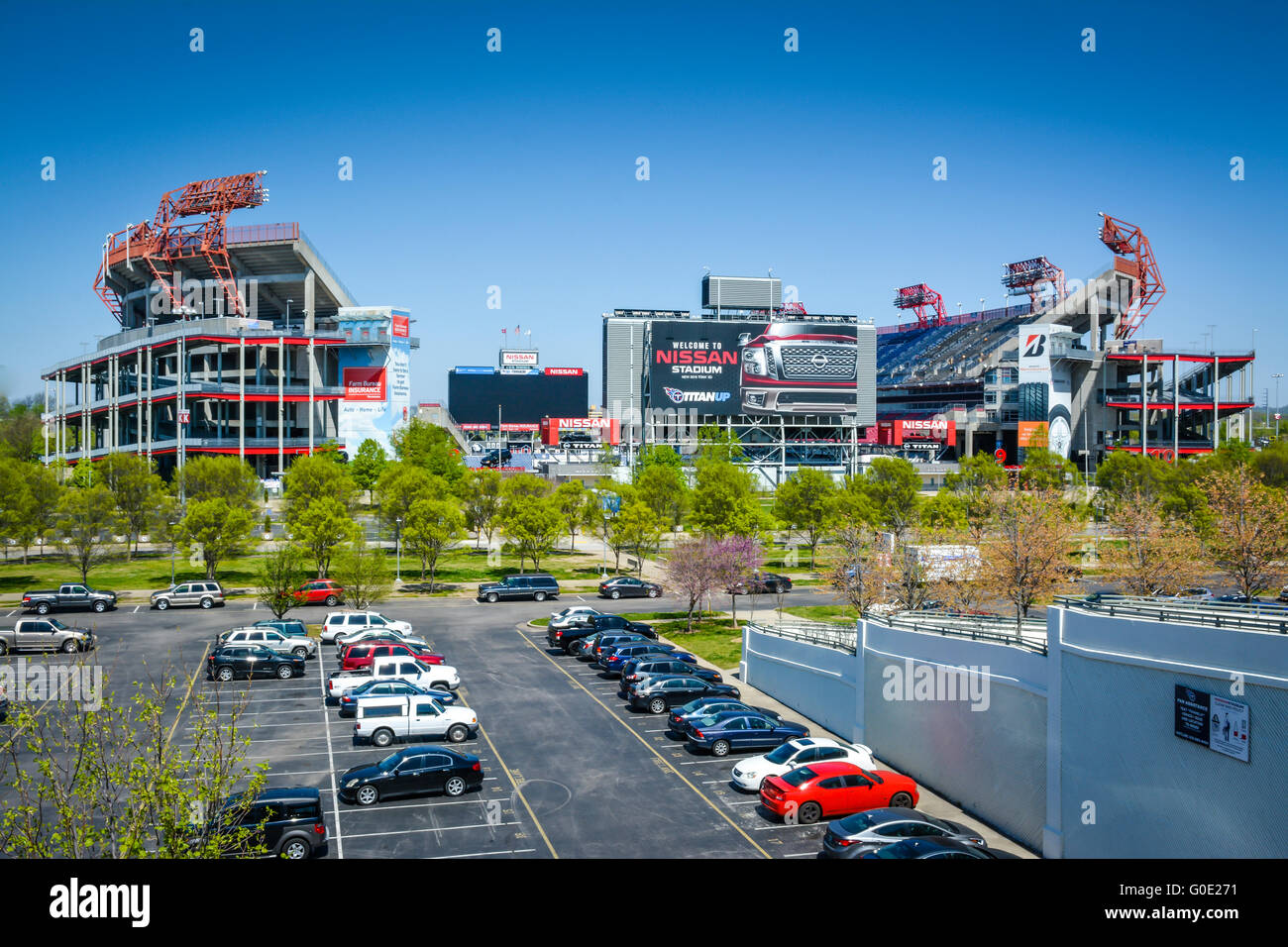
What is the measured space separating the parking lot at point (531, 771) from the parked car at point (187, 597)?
299 inches

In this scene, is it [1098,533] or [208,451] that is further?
[208,451]

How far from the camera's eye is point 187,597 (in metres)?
42.9

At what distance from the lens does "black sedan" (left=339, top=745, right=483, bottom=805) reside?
19219 millimetres

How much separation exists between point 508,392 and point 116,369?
275ft

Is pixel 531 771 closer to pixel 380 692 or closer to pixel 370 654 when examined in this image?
pixel 380 692

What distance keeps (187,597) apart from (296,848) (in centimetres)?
3113

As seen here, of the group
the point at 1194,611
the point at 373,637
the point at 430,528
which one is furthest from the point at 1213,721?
the point at 430,528

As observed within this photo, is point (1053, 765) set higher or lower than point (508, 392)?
lower

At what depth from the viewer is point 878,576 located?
35.0 m

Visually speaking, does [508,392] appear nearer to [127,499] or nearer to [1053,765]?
[127,499]

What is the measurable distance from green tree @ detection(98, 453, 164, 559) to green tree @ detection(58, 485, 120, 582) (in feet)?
5.20

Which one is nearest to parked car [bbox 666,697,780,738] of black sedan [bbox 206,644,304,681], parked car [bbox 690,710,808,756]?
parked car [bbox 690,710,808,756]
